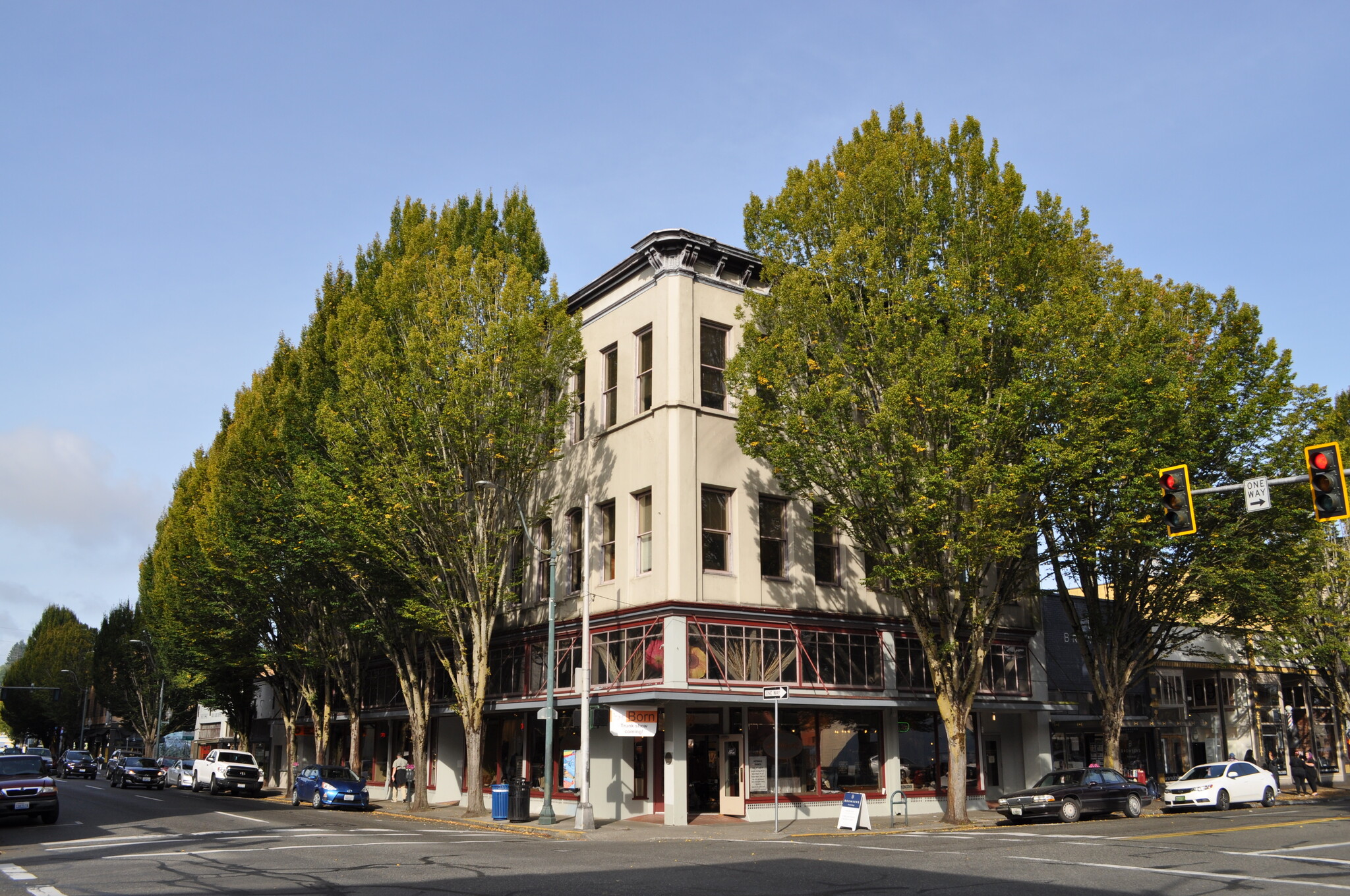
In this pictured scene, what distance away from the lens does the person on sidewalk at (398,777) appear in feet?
125

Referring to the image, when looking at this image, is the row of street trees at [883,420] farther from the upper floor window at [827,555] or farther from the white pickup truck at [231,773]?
the white pickup truck at [231,773]

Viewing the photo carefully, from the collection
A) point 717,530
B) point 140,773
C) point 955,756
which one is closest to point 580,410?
point 717,530

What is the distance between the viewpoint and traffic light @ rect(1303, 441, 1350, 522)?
14.4 m

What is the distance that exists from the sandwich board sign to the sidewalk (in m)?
0.21

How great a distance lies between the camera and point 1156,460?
92.8 ft

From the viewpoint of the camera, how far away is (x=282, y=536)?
1379 inches

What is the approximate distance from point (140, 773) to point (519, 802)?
33.7 m

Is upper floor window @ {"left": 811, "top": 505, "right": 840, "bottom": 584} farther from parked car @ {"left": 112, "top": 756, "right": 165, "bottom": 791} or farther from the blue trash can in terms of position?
parked car @ {"left": 112, "top": 756, "right": 165, "bottom": 791}

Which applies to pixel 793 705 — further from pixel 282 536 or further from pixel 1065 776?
pixel 282 536

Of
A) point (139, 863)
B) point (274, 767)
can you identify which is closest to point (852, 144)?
point (139, 863)

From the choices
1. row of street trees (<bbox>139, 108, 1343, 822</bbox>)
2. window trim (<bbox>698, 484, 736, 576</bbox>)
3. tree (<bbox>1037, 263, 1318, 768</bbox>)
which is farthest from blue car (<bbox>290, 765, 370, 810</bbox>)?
tree (<bbox>1037, 263, 1318, 768</bbox>)

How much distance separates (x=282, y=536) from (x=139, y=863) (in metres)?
19.1

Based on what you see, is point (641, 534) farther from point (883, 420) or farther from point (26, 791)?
point (26, 791)

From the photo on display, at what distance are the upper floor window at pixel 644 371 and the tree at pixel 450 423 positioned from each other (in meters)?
1.98
